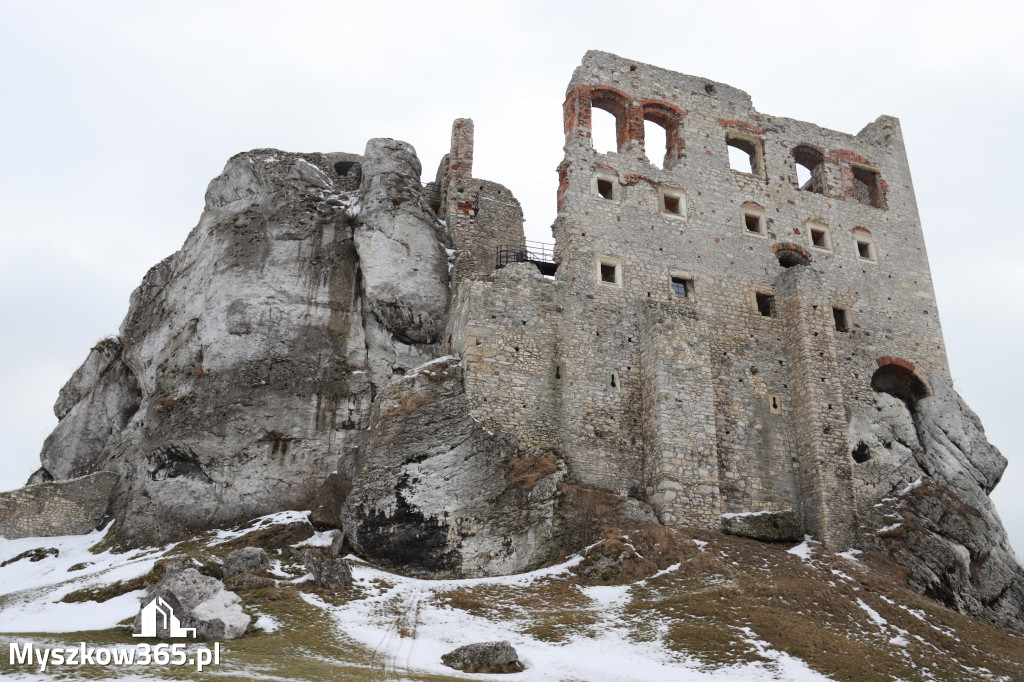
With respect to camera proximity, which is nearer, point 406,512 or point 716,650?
point 716,650

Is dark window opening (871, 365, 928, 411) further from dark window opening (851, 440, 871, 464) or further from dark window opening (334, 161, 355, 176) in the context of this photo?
dark window opening (334, 161, 355, 176)

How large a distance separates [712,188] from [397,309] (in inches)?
A: 496

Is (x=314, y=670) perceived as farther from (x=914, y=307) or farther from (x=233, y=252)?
(x=914, y=307)

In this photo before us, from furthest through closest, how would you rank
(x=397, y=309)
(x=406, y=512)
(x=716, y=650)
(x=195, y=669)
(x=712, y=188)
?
(x=712, y=188) < (x=397, y=309) < (x=406, y=512) < (x=716, y=650) < (x=195, y=669)

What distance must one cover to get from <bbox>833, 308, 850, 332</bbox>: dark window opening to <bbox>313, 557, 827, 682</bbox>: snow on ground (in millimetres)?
15170

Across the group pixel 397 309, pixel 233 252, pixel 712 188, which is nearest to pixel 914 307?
pixel 712 188

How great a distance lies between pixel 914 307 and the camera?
106 feet

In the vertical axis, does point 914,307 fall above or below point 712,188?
below

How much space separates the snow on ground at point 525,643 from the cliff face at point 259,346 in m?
7.17

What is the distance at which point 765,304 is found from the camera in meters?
30.4

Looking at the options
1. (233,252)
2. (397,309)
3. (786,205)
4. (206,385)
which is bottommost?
(206,385)

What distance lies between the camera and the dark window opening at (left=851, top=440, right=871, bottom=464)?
27978 mm

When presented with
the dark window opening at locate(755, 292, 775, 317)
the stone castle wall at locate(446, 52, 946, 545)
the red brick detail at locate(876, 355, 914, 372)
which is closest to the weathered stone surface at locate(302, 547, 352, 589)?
the stone castle wall at locate(446, 52, 946, 545)

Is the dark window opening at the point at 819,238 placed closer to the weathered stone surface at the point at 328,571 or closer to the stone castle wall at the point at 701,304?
the stone castle wall at the point at 701,304
